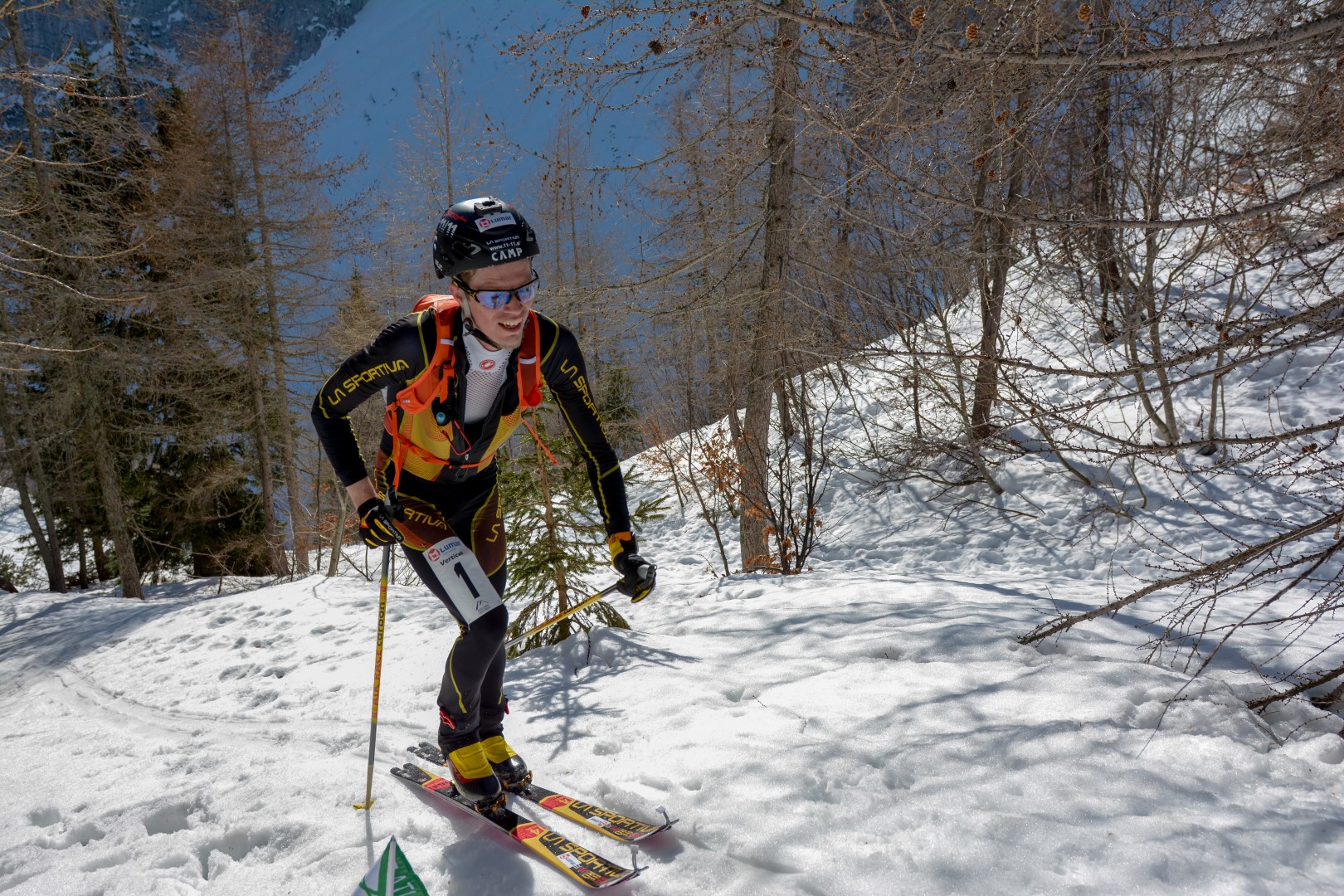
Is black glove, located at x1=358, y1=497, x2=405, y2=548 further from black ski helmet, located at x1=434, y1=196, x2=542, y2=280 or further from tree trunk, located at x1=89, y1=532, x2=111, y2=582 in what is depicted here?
tree trunk, located at x1=89, y1=532, x2=111, y2=582

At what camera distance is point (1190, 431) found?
31.9ft

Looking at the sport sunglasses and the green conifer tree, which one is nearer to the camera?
the sport sunglasses

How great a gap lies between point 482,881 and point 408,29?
94.8m

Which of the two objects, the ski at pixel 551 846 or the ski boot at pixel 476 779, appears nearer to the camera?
the ski at pixel 551 846

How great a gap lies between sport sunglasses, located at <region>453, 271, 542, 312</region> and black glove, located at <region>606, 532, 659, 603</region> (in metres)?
1.28

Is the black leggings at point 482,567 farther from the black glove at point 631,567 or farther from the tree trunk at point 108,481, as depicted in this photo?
the tree trunk at point 108,481

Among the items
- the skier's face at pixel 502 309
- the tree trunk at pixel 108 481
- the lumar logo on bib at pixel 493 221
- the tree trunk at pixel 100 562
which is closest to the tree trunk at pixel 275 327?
the tree trunk at pixel 108 481

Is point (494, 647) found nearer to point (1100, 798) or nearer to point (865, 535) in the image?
point (1100, 798)

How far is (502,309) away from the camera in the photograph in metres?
3.32

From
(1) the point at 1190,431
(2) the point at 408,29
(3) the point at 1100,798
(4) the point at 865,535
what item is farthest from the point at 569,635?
(2) the point at 408,29

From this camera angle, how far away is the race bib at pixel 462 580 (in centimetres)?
337

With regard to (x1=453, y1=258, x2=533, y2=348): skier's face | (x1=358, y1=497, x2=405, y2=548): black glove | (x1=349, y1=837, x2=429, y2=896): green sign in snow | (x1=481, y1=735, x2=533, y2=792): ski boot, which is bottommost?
(x1=481, y1=735, x2=533, y2=792): ski boot

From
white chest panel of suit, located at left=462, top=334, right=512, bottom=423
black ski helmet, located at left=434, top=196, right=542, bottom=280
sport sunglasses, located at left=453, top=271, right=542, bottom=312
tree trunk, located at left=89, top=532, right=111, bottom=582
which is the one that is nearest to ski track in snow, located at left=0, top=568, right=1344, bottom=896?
white chest panel of suit, located at left=462, top=334, right=512, bottom=423

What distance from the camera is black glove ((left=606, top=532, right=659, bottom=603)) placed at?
359 cm
